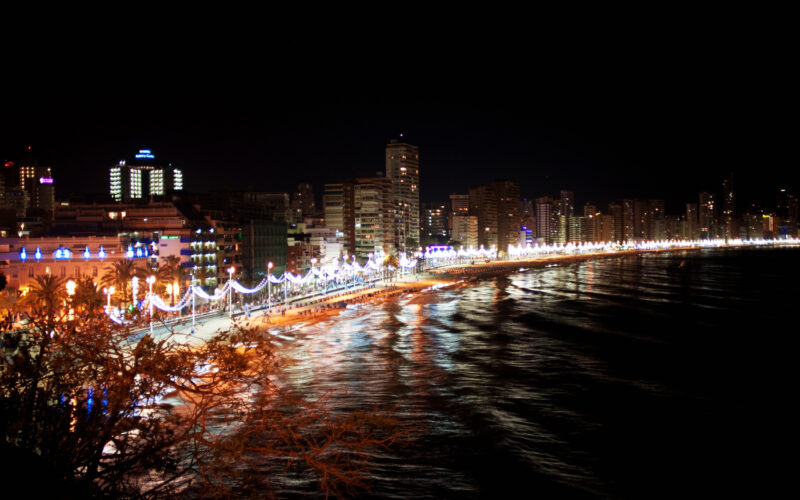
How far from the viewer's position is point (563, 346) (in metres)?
39.6

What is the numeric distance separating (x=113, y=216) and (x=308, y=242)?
127 feet

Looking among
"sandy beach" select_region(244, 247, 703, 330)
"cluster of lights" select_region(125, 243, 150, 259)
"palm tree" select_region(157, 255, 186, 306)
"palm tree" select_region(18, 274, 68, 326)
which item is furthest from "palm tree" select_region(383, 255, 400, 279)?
"palm tree" select_region(18, 274, 68, 326)

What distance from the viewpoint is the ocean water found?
18594 mm

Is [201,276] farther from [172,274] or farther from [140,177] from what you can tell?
[140,177]

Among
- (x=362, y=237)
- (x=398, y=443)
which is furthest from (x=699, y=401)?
(x=362, y=237)

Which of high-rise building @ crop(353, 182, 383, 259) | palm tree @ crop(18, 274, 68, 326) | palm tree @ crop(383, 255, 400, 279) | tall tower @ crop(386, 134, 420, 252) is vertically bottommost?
palm tree @ crop(383, 255, 400, 279)

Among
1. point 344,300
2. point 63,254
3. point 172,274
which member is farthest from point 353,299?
point 63,254

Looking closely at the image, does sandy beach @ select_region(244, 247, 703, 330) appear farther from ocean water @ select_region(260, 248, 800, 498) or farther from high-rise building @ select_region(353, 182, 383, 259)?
high-rise building @ select_region(353, 182, 383, 259)

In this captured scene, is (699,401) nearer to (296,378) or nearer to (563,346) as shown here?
(563,346)

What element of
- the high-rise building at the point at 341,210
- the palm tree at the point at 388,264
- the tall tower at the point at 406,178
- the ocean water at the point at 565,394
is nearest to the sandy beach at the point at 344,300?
the ocean water at the point at 565,394

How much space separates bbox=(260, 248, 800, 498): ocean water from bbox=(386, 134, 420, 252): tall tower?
4317 inches

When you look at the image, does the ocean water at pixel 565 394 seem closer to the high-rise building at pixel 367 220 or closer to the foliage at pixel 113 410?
the foliage at pixel 113 410

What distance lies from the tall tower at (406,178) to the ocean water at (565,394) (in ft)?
360

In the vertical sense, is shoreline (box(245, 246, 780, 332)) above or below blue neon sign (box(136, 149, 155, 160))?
below
